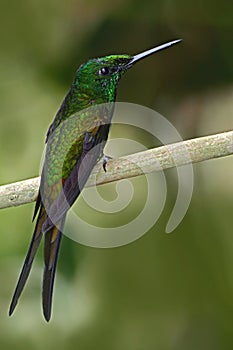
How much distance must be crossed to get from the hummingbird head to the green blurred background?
81 centimetres

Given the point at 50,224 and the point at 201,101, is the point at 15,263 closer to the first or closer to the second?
the point at 201,101

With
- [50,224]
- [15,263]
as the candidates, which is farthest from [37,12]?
[50,224]

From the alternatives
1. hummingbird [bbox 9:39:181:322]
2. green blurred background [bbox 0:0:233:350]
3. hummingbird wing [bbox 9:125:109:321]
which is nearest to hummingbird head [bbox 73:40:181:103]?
hummingbird [bbox 9:39:181:322]

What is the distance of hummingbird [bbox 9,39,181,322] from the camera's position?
1.38m

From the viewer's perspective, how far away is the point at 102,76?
4.92 feet

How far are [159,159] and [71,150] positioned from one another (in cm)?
16

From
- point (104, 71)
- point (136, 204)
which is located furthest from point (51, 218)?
point (136, 204)

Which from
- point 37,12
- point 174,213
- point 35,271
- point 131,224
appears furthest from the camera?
point 37,12

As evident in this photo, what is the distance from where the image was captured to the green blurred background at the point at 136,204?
2344mm

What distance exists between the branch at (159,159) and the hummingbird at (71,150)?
0.10 feet

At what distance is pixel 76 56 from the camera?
8.01ft

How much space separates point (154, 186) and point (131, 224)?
161mm

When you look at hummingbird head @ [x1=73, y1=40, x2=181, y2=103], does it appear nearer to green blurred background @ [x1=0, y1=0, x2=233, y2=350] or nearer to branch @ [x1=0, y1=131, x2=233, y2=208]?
branch @ [x1=0, y1=131, x2=233, y2=208]

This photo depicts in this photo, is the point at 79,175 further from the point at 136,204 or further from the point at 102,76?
the point at 136,204
